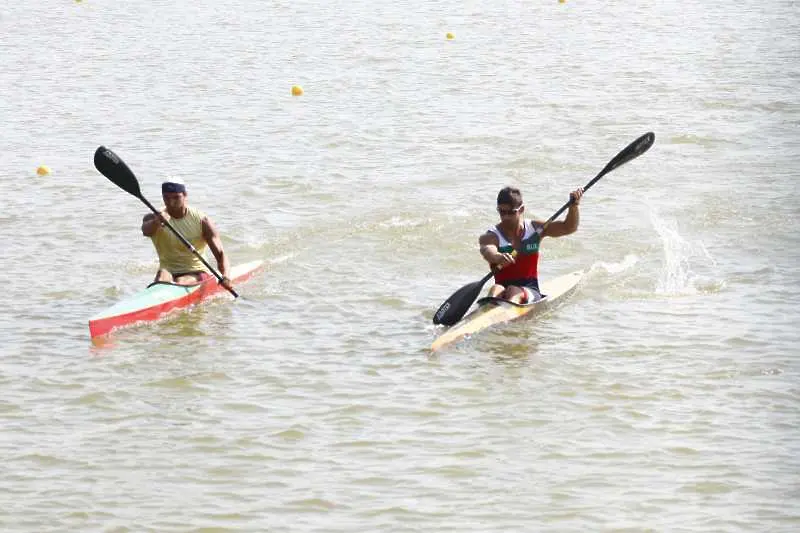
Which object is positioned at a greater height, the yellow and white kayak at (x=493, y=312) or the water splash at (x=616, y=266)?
the yellow and white kayak at (x=493, y=312)

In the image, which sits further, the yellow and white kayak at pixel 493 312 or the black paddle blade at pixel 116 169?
the black paddle blade at pixel 116 169

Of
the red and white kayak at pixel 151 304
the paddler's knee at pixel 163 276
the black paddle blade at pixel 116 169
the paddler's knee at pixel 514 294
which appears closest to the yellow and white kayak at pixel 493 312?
the paddler's knee at pixel 514 294

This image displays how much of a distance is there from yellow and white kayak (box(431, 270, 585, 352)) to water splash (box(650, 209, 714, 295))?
1149 mm

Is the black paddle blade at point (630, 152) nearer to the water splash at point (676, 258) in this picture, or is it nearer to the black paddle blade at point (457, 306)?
the water splash at point (676, 258)

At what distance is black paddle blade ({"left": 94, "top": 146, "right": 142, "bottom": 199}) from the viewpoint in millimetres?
12750

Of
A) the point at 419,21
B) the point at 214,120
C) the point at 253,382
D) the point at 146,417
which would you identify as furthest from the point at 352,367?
the point at 419,21

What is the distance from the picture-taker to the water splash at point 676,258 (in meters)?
13.0

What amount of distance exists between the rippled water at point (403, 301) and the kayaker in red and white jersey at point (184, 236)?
1.10ft

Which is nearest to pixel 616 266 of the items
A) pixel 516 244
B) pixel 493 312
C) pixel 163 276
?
pixel 516 244

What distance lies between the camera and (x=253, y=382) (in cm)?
1059

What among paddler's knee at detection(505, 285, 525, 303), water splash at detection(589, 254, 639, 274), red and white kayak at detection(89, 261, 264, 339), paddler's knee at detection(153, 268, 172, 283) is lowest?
red and white kayak at detection(89, 261, 264, 339)

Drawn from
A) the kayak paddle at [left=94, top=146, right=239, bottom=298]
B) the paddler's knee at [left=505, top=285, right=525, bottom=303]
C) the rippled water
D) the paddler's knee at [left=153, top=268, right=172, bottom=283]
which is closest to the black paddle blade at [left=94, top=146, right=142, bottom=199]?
the kayak paddle at [left=94, top=146, right=239, bottom=298]

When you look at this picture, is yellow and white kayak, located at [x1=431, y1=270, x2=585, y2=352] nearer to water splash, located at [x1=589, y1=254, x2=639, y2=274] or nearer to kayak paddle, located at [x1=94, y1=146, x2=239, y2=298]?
water splash, located at [x1=589, y1=254, x2=639, y2=274]

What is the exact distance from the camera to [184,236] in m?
12.3
